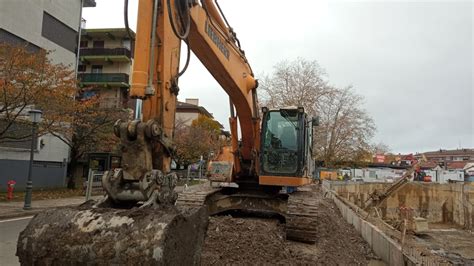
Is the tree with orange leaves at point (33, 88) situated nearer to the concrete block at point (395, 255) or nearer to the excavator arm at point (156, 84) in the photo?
the excavator arm at point (156, 84)

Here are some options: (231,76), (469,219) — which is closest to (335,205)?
(231,76)

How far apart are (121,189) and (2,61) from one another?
1354 centimetres

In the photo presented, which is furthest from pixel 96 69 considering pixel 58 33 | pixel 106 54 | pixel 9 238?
pixel 9 238

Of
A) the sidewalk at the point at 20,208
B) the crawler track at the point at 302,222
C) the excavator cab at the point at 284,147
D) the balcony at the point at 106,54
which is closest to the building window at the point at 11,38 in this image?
the sidewalk at the point at 20,208

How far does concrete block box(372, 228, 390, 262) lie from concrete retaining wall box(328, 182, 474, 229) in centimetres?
1831

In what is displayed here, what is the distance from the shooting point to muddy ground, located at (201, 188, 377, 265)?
5.87m

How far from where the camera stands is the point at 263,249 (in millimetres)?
6195

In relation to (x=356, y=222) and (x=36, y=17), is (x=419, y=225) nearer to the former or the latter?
(x=356, y=222)

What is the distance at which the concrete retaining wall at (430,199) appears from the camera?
88.1 ft

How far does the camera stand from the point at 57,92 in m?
15.9

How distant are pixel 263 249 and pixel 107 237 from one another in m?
3.50

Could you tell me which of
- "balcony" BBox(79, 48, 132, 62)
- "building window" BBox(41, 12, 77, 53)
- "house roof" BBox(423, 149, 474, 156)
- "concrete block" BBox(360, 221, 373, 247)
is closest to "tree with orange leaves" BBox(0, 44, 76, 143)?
"building window" BBox(41, 12, 77, 53)

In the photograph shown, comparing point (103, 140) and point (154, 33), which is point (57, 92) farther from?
point (154, 33)

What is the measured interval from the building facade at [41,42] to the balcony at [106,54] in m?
9.57
